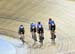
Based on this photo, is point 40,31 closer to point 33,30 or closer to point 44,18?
point 33,30

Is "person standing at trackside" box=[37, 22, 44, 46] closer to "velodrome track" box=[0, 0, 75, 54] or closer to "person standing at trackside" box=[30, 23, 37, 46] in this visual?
"person standing at trackside" box=[30, 23, 37, 46]

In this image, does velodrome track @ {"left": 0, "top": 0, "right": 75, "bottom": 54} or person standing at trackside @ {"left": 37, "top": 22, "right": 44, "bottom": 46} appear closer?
person standing at trackside @ {"left": 37, "top": 22, "right": 44, "bottom": 46}

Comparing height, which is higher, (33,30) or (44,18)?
(44,18)

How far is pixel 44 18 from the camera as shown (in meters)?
16.2

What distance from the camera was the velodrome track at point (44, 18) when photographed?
12.3 meters

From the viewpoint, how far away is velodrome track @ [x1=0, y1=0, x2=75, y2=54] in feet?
40.5

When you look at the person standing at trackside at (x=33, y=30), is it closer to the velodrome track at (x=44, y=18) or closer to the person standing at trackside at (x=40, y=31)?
the person standing at trackside at (x=40, y=31)

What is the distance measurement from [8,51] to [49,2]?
773cm

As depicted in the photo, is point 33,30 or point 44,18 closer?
point 33,30

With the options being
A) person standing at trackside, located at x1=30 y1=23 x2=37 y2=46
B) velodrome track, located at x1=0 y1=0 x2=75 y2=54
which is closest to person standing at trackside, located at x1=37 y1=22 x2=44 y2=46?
person standing at trackside, located at x1=30 y1=23 x2=37 y2=46

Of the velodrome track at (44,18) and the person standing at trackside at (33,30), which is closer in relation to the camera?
the person standing at trackside at (33,30)

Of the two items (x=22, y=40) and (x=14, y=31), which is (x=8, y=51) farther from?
(x=14, y=31)

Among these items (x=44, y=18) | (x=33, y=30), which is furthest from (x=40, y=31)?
(x=44, y=18)

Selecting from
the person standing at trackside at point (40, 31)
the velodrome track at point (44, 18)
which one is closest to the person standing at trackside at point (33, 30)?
the person standing at trackside at point (40, 31)
